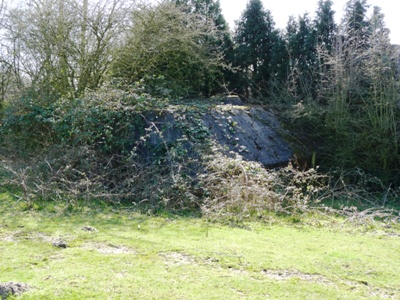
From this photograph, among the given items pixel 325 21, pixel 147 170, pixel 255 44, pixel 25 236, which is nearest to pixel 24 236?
pixel 25 236

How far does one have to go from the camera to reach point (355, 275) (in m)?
4.20

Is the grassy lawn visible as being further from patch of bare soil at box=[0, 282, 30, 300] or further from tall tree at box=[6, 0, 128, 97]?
tall tree at box=[6, 0, 128, 97]

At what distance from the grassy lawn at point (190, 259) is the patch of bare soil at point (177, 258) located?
12 mm

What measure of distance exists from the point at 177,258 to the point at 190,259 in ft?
0.49

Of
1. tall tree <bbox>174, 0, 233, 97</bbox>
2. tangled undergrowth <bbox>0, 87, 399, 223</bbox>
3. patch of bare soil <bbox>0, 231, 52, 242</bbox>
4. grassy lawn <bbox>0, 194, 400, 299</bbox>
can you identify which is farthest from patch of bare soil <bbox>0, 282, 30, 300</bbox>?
tall tree <bbox>174, 0, 233, 97</bbox>

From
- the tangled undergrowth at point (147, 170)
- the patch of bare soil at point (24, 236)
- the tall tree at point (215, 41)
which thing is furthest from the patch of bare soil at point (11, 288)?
the tall tree at point (215, 41)

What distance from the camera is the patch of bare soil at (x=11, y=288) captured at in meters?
3.36

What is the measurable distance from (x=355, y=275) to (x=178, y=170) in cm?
473

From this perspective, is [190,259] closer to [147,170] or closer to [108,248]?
[108,248]

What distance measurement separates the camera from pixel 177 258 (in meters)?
4.55

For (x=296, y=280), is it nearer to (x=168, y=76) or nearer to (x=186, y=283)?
(x=186, y=283)

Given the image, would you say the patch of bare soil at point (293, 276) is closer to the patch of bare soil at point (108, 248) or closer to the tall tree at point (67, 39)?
the patch of bare soil at point (108, 248)

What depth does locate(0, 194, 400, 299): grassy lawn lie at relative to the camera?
3633 mm

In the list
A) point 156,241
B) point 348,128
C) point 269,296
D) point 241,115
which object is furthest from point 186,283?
point 348,128
